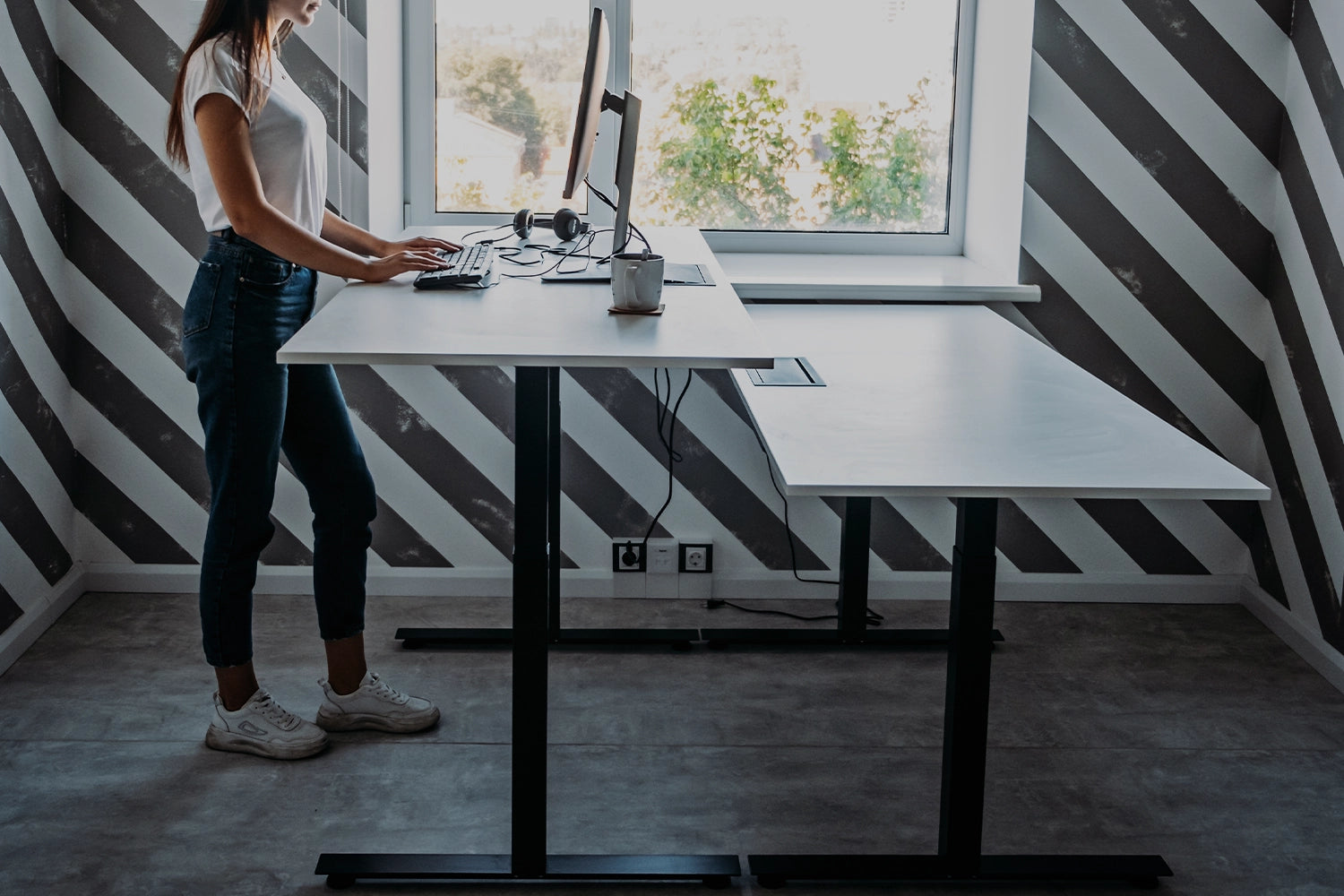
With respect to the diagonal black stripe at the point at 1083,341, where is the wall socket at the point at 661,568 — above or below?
below

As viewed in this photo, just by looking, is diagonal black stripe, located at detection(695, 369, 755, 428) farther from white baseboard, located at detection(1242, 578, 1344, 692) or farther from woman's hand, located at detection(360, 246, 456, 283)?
white baseboard, located at detection(1242, 578, 1344, 692)

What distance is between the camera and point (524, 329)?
1.99 m

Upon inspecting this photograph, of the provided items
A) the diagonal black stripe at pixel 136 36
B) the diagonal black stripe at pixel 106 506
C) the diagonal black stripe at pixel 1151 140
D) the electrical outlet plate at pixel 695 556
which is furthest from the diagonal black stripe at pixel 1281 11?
the diagonal black stripe at pixel 106 506

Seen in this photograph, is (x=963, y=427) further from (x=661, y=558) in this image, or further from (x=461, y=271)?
(x=661, y=558)

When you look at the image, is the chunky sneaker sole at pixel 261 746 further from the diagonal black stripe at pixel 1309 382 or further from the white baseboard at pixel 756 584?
the diagonal black stripe at pixel 1309 382

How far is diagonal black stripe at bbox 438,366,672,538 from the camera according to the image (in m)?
3.29

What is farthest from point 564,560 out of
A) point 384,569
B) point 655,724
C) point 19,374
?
point 19,374

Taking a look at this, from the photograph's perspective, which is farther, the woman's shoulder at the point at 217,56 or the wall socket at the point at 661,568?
the wall socket at the point at 661,568

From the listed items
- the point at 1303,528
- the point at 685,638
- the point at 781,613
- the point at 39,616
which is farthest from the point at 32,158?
the point at 1303,528

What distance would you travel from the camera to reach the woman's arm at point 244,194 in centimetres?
207

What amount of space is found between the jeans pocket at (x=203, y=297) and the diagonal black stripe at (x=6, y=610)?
1004 millimetres

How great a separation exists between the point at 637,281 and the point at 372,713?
3.44 ft

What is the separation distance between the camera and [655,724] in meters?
2.63

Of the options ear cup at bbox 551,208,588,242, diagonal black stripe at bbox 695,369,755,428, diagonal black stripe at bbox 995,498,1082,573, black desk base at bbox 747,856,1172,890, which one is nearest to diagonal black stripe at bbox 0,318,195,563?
ear cup at bbox 551,208,588,242
